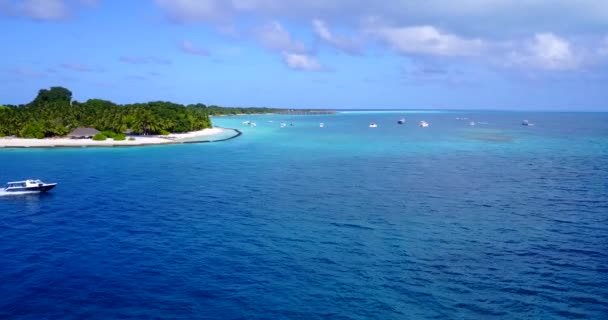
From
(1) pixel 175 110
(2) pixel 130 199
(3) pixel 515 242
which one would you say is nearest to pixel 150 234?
(2) pixel 130 199

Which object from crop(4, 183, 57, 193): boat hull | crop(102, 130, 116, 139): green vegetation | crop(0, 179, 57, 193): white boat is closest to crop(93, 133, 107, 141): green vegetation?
crop(102, 130, 116, 139): green vegetation

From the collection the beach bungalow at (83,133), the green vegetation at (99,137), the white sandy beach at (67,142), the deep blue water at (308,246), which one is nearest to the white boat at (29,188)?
the deep blue water at (308,246)

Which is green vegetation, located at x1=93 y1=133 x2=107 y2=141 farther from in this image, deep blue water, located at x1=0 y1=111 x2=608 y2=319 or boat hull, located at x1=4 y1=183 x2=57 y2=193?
boat hull, located at x1=4 y1=183 x2=57 y2=193

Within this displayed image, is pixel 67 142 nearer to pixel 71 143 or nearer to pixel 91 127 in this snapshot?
pixel 71 143

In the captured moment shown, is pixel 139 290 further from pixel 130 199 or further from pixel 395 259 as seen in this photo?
pixel 130 199

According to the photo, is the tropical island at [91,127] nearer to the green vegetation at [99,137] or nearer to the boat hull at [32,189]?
the green vegetation at [99,137]

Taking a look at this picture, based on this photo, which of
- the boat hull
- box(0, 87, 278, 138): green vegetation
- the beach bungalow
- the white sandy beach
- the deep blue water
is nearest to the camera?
the deep blue water

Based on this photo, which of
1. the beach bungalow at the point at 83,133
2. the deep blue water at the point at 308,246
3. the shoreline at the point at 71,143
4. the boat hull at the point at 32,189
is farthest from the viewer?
the beach bungalow at the point at 83,133
